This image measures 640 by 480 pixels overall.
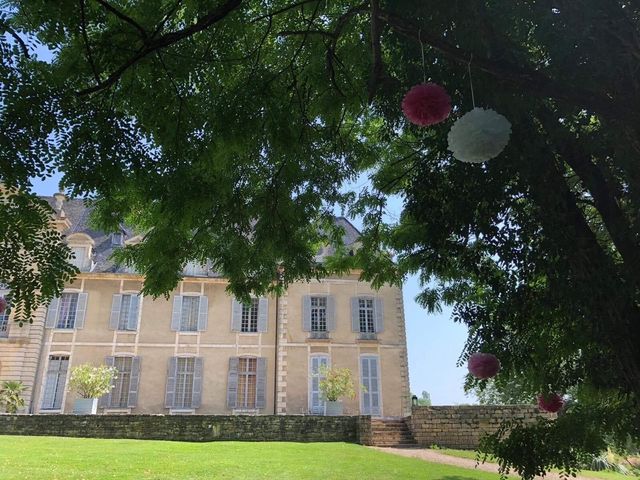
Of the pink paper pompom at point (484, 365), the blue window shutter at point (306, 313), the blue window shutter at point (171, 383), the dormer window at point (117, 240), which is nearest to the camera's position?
the pink paper pompom at point (484, 365)

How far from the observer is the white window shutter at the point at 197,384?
71.7 ft

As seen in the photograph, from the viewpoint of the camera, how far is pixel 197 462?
9711 millimetres

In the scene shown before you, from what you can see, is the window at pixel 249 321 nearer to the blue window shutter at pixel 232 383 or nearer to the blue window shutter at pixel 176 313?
the blue window shutter at pixel 232 383

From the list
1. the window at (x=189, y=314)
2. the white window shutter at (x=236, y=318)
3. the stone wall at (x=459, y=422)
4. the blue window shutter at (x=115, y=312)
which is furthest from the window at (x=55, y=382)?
the stone wall at (x=459, y=422)

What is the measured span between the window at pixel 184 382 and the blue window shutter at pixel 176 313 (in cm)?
136

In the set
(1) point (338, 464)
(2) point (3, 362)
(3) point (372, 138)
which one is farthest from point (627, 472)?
(2) point (3, 362)

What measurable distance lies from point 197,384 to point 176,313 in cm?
320

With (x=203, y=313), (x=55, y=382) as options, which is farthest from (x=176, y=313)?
(x=55, y=382)

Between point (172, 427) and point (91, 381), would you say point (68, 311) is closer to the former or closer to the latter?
point (91, 381)

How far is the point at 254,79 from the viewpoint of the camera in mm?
4230

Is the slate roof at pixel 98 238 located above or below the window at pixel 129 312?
above

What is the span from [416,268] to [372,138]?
1778 mm

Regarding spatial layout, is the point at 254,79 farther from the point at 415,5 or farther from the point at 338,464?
the point at 338,464

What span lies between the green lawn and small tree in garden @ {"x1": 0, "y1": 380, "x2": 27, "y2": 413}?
7.86 m
